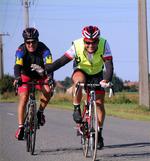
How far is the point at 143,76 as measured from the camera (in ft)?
67.7

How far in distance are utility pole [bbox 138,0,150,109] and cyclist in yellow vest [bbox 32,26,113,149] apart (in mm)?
13518

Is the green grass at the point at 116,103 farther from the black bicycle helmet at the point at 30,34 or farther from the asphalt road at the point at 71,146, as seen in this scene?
the black bicycle helmet at the point at 30,34

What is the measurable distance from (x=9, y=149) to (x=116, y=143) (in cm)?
221

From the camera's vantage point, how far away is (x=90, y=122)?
6797 mm

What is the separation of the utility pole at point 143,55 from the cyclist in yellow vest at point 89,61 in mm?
13518

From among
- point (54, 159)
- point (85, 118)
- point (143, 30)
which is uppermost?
point (143, 30)

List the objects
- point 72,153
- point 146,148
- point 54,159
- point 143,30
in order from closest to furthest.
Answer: point 54,159, point 72,153, point 146,148, point 143,30

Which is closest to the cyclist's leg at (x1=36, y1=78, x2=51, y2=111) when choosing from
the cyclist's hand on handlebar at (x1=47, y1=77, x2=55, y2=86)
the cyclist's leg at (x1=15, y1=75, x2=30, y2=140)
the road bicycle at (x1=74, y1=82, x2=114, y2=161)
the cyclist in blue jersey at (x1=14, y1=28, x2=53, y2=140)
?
the cyclist in blue jersey at (x1=14, y1=28, x2=53, y2=140)

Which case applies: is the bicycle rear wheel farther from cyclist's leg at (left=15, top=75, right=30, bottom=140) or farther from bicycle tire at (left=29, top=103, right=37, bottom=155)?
cyclist's leg at (left=15, top=75, right=30, bottom=140)

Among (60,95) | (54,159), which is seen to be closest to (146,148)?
(54,159)

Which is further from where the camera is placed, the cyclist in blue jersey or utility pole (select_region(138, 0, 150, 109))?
utility pole (select_region(138, 0, 150, 109))

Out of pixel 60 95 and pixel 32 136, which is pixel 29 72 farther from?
pixel 60 95

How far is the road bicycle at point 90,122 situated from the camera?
6.60 m

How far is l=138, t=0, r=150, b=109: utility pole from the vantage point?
806 inches
